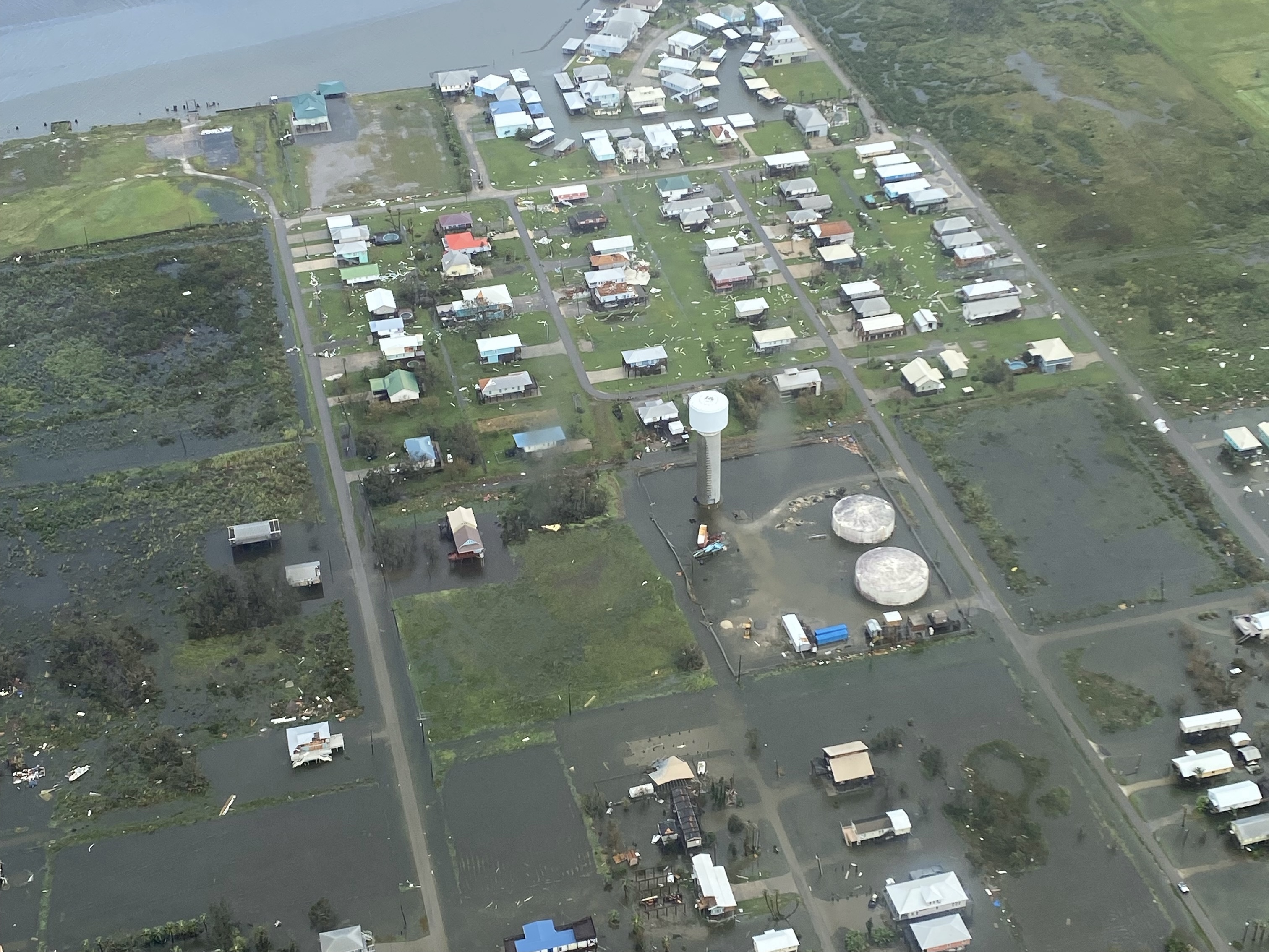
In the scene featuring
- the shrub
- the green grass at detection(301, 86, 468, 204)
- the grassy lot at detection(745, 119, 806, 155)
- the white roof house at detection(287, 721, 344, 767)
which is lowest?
the white roof house at detection(287, 721, 344, 767)

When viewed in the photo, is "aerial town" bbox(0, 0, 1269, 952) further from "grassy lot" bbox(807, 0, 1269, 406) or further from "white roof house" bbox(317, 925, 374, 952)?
"grassy lot" bbox(807, 0, 1269, 406)

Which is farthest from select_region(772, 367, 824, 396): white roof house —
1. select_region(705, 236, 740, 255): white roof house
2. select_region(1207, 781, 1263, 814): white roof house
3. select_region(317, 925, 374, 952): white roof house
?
select_region(317, 925, 374, 952): white roof house

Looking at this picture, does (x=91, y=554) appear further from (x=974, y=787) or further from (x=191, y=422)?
(x=974, y=787)

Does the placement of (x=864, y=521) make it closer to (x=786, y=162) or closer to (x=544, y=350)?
(x=544, y=350)

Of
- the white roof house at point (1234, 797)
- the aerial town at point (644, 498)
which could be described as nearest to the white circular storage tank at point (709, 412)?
the aerial town at point (644, 498)

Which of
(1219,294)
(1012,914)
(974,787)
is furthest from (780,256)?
(1012,914)
